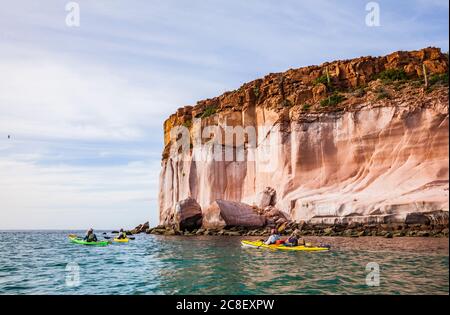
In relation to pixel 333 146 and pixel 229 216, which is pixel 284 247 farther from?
pixel 333 146

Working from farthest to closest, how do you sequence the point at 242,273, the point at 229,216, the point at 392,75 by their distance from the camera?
1. the point at 392,75
2. the point at 229,216
3. the point at 242,273

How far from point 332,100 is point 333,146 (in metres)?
5.18

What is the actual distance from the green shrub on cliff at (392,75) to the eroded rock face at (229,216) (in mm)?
19705

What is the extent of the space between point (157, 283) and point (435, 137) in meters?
31.8

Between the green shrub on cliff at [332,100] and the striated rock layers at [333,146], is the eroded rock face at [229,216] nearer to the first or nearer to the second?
the striated rock layers at [333,146]

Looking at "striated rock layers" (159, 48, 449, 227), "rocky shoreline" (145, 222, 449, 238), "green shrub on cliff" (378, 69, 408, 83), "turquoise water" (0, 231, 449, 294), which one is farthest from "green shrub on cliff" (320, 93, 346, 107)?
"turquoise water" (0, 231, 449, 294)

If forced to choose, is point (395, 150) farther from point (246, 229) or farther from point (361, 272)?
point (361, 272)

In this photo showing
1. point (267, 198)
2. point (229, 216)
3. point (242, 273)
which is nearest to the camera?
point (242, 273)

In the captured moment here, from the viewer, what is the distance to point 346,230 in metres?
36.1

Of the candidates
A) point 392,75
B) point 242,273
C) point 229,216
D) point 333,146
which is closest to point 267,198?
point 229,216

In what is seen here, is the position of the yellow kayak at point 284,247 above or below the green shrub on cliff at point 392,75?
below

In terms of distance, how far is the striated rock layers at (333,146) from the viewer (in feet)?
123

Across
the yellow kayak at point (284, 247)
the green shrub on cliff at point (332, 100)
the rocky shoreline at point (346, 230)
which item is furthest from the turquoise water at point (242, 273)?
the green shrub on cliff at point (332, 100)

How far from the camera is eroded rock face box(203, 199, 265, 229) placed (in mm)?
42625
